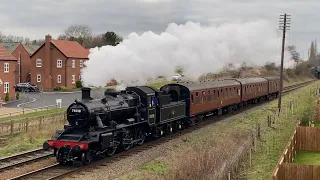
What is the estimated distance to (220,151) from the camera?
51.5 ft


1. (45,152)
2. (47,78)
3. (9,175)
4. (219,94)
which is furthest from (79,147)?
(47,78)

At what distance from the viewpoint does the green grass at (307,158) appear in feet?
61.1

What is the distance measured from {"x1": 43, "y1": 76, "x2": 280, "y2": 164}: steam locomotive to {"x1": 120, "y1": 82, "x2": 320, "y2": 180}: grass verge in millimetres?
1525

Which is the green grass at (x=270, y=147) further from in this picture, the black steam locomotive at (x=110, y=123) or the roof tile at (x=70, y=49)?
the roof tile at (x=70, y=49)

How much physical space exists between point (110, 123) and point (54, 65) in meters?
47.8

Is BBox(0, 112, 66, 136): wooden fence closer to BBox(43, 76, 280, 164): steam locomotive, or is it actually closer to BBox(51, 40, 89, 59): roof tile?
BBox(43, 76, 280, 164): steam locomotive

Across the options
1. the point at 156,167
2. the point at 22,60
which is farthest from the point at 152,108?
the point at 22,60

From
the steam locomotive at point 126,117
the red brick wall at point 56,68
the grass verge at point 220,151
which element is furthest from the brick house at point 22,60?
the grass verge at point 220,151

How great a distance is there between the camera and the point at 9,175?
14891mm

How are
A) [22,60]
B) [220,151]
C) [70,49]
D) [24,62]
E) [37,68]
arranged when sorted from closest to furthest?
1. [220,151]
2. [37,68]
3. [70,49]
4. [22,60]
5. [24,62]

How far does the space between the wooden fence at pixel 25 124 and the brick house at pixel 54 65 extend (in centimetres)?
3454

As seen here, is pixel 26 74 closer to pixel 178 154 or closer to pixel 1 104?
pixel 1 104

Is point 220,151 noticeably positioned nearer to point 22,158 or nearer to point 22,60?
point 22,158

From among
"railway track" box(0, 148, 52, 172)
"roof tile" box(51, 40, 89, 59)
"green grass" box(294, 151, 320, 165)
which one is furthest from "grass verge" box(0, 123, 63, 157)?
"roof tile" box(51, 40, 89, 59)
